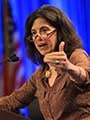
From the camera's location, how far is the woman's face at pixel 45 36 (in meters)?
1.89

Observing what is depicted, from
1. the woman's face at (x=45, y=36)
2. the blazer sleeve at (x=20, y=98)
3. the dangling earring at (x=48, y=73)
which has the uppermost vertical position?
the woman's face at (x=45, y=36)

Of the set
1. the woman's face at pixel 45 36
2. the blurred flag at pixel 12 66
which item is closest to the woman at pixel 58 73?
the woman's face at pixel 45 36

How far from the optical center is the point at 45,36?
1887 mm

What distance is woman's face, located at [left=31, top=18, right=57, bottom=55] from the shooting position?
1887 millimetres

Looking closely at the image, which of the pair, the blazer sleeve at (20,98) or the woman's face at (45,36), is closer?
the woman's face at (45,36)

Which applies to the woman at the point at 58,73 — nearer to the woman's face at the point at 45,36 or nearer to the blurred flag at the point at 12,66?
the woman's face at the point at 45,36

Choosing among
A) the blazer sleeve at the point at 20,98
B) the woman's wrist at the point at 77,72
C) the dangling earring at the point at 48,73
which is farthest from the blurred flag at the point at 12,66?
the woman's wrist at the point at 77,72

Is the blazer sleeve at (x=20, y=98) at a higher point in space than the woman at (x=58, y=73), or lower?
lower

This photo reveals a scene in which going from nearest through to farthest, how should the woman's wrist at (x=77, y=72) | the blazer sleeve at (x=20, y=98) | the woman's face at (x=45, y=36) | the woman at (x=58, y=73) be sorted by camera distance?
the woman's wrist at (x=77, y=72), the woman at (x=58, y=73), the woman's face at (x=45, y=36), the blazer sleeve at (x=20, y=98)

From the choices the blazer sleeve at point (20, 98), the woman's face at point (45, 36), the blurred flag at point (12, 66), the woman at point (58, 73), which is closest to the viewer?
the woman at point (58, 73)

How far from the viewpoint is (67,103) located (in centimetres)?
179

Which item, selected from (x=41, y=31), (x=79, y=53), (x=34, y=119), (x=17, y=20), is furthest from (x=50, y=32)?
(x=17, y=20)

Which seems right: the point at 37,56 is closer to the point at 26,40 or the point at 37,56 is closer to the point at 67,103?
the point at 26,40

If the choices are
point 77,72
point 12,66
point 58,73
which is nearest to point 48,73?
point 58,73
